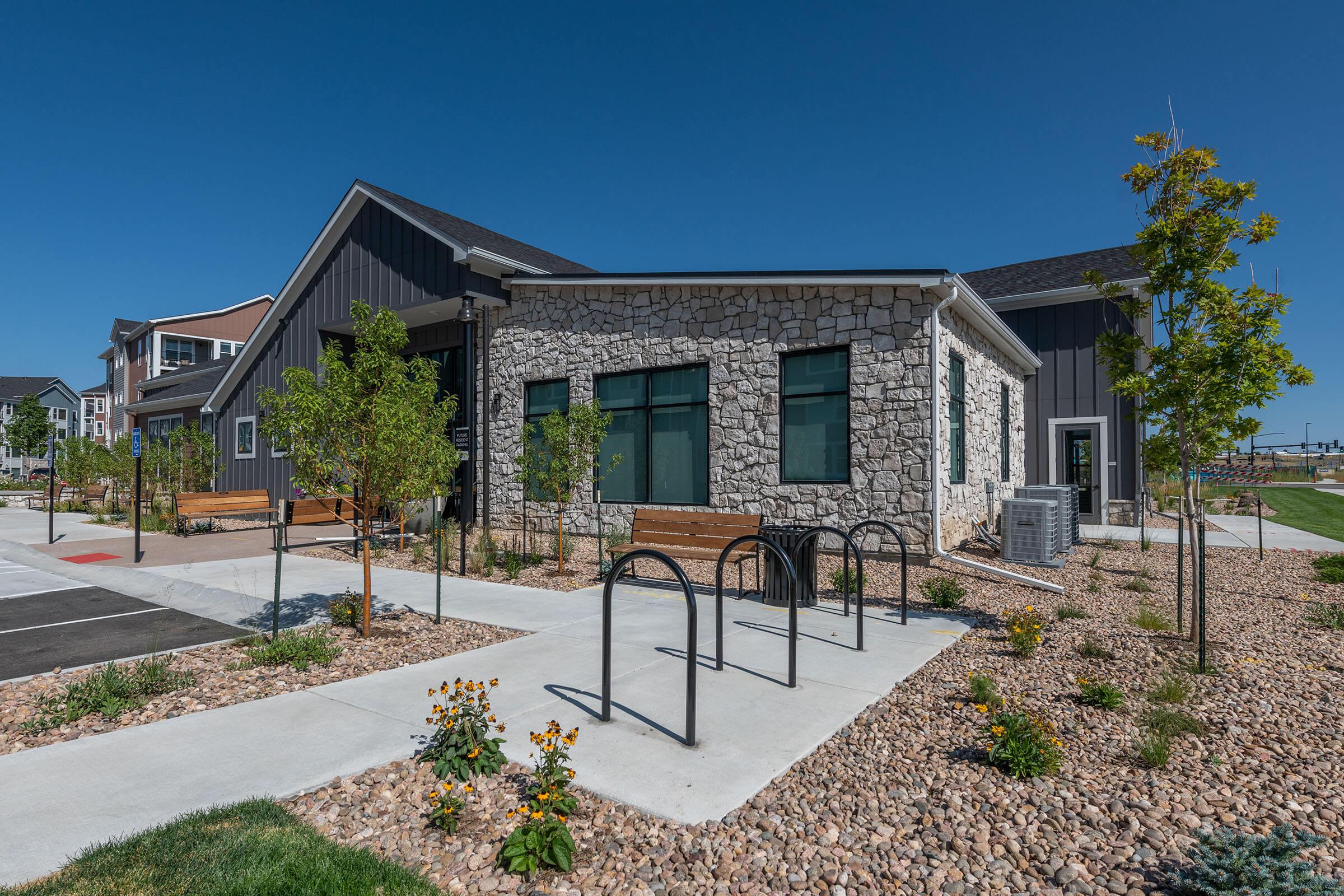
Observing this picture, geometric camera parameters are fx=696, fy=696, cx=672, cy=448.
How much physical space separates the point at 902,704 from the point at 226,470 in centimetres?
2240

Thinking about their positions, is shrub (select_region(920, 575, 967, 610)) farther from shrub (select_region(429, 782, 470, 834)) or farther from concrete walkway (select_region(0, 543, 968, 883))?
shrub (select_region(429, 782, 470, 834))

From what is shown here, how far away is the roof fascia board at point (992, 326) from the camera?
10.6 m

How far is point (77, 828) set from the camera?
3086mm

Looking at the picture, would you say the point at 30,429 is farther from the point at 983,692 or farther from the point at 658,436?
the point at 983,692

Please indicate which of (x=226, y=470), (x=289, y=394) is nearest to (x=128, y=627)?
(x=289, y=394)

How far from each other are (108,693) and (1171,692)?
7208 mm

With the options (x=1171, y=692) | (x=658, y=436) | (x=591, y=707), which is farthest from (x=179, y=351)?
(x=1171, y=692)

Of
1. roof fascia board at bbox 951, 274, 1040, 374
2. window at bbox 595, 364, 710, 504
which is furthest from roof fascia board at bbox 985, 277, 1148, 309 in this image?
window at bbox 595, 364, 710, 504

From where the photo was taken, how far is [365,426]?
6508 millimetres

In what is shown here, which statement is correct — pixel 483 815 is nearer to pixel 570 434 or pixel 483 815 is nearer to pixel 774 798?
pixel 774 798

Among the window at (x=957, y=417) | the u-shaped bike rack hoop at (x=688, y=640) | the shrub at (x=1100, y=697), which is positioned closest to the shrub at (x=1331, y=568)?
the window at (x=957, y=417)

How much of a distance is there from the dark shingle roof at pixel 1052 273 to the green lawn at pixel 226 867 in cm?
1735

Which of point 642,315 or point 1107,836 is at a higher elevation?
point 642,315

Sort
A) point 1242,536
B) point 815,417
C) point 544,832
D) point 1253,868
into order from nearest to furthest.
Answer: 1. point 1253,868
2. point 544,832
3. point 815,417
4. point 1242,536
